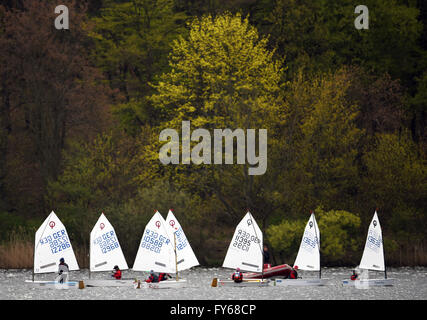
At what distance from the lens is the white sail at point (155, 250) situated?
39.9m

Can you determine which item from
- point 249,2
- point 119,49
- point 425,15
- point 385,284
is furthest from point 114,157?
point 425,15

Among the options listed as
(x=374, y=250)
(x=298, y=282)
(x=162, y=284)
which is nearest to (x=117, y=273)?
(x=162, y=284)

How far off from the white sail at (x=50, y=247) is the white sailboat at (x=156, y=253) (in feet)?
10.5

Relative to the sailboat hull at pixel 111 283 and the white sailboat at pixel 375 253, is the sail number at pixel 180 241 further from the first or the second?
the white sailboat at pixel 375 253

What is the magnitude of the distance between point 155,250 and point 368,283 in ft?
32.3

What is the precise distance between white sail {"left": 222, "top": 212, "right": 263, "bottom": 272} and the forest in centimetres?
922

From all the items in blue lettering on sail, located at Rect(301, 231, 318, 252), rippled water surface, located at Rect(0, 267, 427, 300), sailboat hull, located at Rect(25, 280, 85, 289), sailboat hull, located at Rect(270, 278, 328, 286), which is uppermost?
blue lettering on sail, located at Rect(301, 231, 318, 252)

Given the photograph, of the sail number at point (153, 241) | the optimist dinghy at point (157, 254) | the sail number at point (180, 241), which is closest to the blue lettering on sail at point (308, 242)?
the sail number at point (180, 241)

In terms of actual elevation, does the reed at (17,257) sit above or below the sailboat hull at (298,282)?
above

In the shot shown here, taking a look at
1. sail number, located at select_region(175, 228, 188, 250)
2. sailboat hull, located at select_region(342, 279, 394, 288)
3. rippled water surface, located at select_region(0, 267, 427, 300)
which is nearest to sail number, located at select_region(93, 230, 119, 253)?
rippled water surface, located at select_region(0, 267, 427, 300)

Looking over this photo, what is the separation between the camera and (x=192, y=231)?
5153cm

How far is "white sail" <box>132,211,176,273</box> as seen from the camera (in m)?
39.9

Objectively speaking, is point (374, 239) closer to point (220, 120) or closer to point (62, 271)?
point (62, 271)

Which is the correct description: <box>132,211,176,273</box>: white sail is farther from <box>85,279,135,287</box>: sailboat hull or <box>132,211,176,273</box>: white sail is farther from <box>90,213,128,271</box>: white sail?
<box>90,213,128,271</box>: white sail
